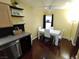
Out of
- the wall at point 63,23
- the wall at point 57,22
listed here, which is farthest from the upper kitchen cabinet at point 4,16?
the wall at point 63,23

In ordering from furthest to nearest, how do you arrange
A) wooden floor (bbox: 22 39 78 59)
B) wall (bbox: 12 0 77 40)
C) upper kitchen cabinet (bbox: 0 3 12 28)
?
wall (bbox: 12 0 77 40) → wooden floor (bbox: 22 39 78 59) → upper kitchen cabinet (bbox: 0 3 12 28)

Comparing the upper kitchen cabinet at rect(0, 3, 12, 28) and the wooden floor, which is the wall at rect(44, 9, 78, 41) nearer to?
the wooden floor

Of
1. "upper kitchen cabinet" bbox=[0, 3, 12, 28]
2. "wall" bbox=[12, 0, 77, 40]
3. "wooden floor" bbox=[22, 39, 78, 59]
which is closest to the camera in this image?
"upper kitchen cabinet" bbox=[0, 3, 12, 28]

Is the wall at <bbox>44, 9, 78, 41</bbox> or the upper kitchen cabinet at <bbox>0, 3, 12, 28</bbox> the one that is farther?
the wall at <bbox>44, 9, 78, 41</bbox>

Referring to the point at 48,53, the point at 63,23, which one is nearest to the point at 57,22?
the point at 63,23

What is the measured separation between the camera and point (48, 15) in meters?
5.98

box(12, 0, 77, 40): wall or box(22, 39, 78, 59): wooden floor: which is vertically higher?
box(12, 0, 77, 40): wall

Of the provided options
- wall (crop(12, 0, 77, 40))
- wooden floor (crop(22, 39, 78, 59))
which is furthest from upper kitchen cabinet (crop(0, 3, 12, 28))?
wall (crop(12, 0, 77, 40))

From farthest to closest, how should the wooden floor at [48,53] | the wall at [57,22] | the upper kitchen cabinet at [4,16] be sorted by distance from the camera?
the wall at [57,22], the wooden floor at [48,53], the upper kitchen cabinet at [4,16]

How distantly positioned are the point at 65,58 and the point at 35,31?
303 centimetres

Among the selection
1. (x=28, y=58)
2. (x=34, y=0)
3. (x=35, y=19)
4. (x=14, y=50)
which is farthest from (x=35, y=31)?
(x=14, y=50)

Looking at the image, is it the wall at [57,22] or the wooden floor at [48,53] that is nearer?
the wooden floor at [48,53]

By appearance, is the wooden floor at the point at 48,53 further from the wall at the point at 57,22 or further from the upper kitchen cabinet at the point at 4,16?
the wall at the point at 57,22

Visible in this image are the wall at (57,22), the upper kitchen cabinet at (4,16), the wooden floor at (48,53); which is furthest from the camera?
the wall at (57,22)
